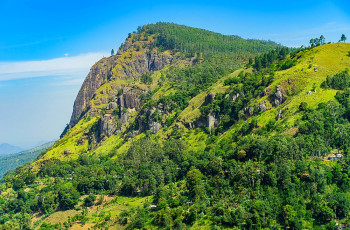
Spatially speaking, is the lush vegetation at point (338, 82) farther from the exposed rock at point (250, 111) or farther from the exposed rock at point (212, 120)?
the exposed rock at point (212, 120)

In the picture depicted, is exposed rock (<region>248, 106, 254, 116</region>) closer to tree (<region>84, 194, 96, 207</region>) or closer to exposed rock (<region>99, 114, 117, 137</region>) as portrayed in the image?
tree (<region>84, 194, 96, 207</region>)

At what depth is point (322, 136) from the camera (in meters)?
83.1

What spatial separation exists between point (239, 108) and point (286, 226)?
7633 cm

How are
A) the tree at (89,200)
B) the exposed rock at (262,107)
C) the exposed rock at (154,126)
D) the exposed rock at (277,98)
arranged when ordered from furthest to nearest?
the exposed rock at (154,126)
the exposed rock at (262,107)
the exposed rock at (277,98)
the tree at (89,200)

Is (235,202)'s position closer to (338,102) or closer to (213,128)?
(338,102)

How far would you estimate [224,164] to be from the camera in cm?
8781

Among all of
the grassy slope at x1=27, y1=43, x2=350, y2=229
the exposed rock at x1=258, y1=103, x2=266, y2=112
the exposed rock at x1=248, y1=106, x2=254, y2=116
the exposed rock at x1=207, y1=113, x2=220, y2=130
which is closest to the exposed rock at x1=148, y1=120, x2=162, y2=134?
the grassy slope at x1=27, y1=43, x2=350, y2=229

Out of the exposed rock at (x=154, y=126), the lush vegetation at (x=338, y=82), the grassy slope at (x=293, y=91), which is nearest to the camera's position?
the grassy slope at (x=293, y=91)

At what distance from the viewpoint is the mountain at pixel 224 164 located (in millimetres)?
70375

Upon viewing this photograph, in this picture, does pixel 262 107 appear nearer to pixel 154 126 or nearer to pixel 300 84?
pixel 300 84

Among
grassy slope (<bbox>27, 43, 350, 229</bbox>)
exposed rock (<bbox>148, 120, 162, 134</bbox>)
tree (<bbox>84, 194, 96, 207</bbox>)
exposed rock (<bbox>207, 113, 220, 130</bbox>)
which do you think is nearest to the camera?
grassy slope (<bbox>27, 43, 350, 229</bbox>)

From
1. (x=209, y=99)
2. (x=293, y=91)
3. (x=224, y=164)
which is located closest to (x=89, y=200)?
(x=224, y=164)

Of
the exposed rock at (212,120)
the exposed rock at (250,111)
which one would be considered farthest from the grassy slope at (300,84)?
the exposed rock at (212,120)

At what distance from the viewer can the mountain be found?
70.4m
